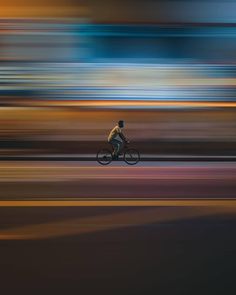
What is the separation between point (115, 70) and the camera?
81.1 ft

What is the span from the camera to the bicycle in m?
17.5

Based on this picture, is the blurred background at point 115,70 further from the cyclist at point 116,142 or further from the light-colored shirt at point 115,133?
the light-colored shirt at point 115,133

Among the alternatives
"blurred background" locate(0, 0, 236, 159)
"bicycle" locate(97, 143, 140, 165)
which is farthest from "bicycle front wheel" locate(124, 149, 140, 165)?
"blurred background" locate(0, 0, 236, 159)

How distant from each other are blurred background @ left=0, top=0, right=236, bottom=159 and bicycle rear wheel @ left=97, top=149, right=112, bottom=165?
5.91m

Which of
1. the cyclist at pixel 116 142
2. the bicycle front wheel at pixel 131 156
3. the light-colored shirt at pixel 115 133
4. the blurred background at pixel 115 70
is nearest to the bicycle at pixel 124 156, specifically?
the bicycle front wheel at pixel 131 156

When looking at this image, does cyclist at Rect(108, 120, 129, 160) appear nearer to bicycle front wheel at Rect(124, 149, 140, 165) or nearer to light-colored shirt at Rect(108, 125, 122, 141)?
light-colored shirt at Rect(108, 125, 122, 141)

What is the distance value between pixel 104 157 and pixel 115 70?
316 inches

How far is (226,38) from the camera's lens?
24.1 metres

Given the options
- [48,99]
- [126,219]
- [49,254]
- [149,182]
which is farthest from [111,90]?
[49,254]

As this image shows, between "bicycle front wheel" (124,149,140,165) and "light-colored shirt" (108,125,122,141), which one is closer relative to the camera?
"light-colored shirt" (108,125,122,141)

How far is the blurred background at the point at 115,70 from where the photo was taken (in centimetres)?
2370

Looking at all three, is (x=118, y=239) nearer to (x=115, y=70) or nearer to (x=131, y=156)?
(x=131, y=156)

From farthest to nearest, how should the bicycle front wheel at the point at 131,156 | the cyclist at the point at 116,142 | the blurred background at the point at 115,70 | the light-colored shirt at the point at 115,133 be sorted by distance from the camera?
the blurred background at the point at 115,70 → the bicycle front wheel at the point at 131,156 → the cyclist at the point at 116,142 → the light-colored shirt at the point at 115,133

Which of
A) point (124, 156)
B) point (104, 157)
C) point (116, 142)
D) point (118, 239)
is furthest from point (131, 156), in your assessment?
point (118, 239)
